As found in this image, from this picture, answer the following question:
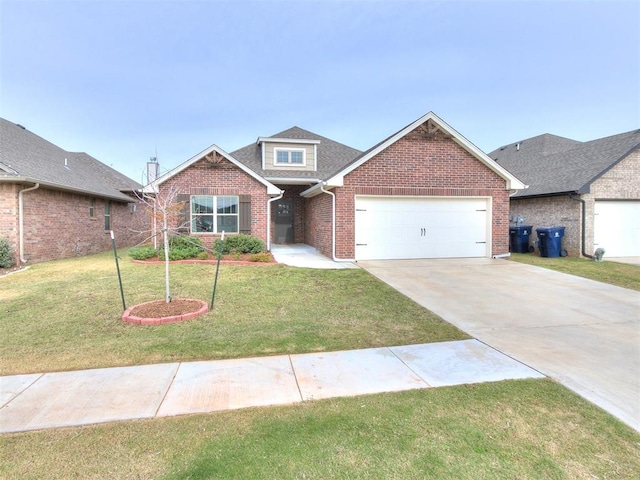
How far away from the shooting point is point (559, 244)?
13.1 m

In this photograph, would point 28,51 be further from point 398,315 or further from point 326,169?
point 398,315

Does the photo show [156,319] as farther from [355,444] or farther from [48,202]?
[48,202]

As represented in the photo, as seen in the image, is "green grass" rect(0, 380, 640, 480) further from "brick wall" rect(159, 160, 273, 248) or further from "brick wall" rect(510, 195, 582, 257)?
"brick wall" rect(510, 195, 582, 257)

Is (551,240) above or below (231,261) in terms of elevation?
above

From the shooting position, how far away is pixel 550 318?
567 centimetres

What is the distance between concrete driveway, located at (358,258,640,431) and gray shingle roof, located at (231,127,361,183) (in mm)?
8115

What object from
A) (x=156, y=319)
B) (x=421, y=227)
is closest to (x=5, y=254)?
(x=156, y=319)

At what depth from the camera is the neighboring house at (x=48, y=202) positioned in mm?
11047

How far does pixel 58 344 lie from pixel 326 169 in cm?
1443

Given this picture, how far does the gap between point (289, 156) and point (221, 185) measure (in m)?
5.18

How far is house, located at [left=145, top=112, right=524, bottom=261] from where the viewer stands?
38.0 feet

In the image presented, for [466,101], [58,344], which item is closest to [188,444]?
[58,344]

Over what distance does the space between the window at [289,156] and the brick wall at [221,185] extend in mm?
4258

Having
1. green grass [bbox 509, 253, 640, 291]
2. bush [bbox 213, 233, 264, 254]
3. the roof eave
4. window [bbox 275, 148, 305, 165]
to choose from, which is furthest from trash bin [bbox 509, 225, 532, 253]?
the roof eave
